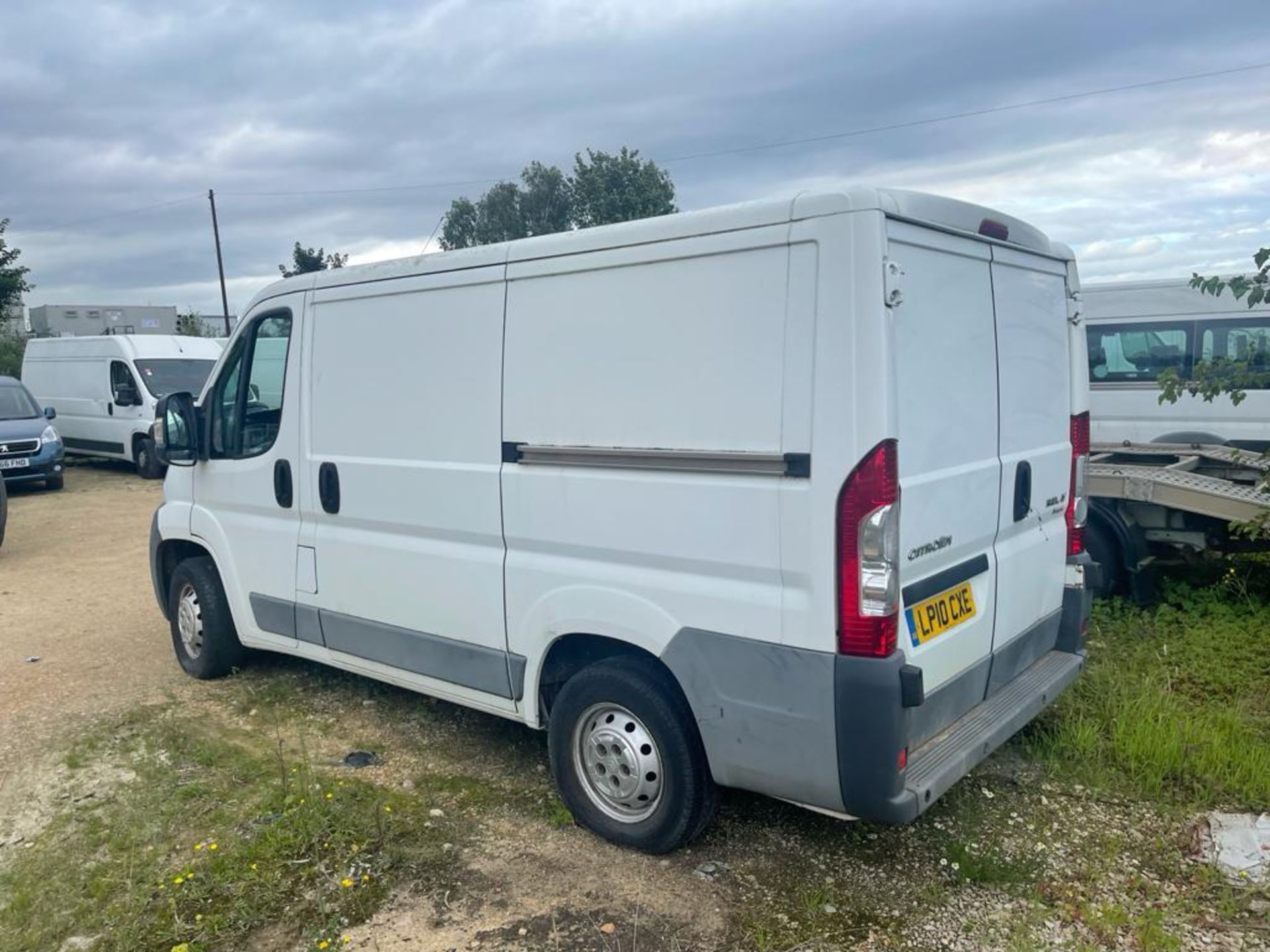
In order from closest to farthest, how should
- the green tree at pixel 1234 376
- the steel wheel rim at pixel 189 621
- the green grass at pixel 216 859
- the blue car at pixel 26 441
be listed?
the green grass at pixel 216 859 < the green tree at pixel 1234 376 < the steel wheel rim at pixel 189 621 < the blue car at pixel 26 441

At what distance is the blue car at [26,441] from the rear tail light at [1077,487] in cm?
1447

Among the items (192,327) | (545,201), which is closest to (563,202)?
(545,201)

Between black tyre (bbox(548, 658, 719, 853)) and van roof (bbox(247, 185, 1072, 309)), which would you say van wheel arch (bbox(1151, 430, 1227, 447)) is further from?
black tyre (bbox(548, 658, 719, 853))

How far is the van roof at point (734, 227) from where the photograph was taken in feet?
9.78

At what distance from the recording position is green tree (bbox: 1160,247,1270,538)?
5.16 meters

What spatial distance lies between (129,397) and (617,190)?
25.0 m

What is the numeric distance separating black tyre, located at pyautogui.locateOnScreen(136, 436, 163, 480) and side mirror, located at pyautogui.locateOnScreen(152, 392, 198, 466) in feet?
37.4

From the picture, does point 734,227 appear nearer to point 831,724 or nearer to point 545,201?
point 831,724

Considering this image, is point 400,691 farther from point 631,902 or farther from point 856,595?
point 856,595

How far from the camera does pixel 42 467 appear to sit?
14.4 m

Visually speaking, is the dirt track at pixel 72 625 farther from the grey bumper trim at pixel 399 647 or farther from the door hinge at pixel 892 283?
the door hinge at pixel 892 283

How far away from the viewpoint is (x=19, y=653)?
21.5 feet

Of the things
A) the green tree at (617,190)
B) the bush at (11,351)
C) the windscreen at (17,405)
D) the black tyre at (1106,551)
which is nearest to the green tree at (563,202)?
the green tree at (617,190)

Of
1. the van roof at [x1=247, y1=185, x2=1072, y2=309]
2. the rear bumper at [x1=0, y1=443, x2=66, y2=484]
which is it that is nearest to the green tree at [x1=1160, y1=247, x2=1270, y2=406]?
the van roof at [x1=247, y1=185, x2=1072, y2=309]
